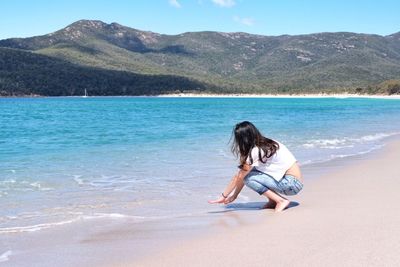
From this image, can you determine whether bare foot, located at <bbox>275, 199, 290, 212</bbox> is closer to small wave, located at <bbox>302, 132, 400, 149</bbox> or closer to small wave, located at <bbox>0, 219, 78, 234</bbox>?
small wave, located at <bbox>0, 219, 78, 234</bbox>

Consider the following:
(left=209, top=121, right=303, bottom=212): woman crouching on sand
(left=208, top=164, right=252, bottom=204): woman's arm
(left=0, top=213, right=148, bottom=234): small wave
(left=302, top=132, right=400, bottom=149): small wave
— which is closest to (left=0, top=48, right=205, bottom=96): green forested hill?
(left=302, top=132, right=400, bottom=149): small wave

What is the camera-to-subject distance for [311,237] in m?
5.05

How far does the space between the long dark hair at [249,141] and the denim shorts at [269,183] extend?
222mm

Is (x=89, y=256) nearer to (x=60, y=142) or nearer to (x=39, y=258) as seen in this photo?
(x=39, y=258)

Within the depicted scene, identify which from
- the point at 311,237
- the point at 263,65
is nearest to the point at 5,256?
the point at 311,237

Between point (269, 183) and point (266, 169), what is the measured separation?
18cm

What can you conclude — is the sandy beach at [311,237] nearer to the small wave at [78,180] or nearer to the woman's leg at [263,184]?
the woman's leg at [263,184]

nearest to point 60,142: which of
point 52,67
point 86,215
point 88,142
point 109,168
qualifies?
point 88,142

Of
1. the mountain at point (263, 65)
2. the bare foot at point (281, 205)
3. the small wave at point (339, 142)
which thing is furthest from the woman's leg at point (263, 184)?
the mountain at point (263, 65)

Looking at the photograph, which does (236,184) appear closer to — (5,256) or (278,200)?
(278,200)

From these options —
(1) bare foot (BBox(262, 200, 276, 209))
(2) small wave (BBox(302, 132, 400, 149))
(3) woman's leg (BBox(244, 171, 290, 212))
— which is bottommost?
(2) small wave (BBox(302, 132, 400, 149))

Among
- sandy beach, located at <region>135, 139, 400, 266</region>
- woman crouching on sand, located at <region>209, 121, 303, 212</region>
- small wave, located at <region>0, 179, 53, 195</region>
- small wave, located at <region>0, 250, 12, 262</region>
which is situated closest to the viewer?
sandy beach, located at <region>135, 139, 400, 266</region>

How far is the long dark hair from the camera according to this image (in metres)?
6.68

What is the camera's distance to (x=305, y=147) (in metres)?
16.6
